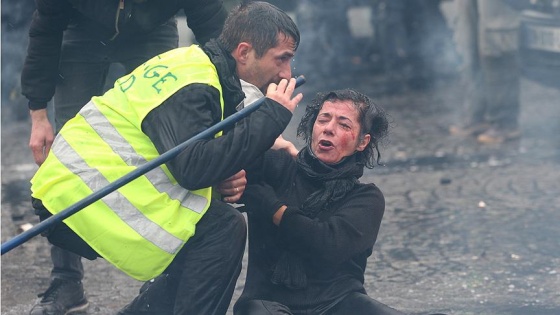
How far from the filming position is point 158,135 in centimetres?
367

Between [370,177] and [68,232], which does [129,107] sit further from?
[370,177]

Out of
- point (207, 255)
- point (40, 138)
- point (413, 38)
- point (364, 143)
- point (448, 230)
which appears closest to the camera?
point (207, 255)

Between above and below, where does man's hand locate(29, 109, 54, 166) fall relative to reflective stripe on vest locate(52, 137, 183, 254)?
below

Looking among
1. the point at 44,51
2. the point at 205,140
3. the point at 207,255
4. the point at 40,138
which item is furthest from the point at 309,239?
the point at 44,51

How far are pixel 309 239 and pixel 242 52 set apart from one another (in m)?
0.67

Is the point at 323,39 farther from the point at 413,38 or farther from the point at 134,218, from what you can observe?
the point at 134,218

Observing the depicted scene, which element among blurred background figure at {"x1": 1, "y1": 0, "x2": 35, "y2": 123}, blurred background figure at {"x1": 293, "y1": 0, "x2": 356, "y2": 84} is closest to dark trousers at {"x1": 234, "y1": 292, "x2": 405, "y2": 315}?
blurred background figure at {"x1": 1, "y1": 0, "x2": 35, "y2": 123}

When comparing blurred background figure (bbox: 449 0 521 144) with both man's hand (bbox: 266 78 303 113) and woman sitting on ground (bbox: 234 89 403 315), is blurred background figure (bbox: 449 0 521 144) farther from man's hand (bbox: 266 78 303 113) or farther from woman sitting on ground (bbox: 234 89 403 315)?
man's hand (bbox: 266 78 303 113)

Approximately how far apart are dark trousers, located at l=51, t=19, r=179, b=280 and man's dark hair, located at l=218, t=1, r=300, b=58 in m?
0.89

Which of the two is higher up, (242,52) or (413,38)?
(242,52)

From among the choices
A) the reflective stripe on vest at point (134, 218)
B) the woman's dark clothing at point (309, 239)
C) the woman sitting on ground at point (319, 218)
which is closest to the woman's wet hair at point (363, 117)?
the woman sitting on ground at point (319, 218)

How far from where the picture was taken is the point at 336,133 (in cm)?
391

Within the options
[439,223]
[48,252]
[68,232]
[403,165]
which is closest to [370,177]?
[403,165]

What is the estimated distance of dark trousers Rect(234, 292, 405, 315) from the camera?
376 cm
